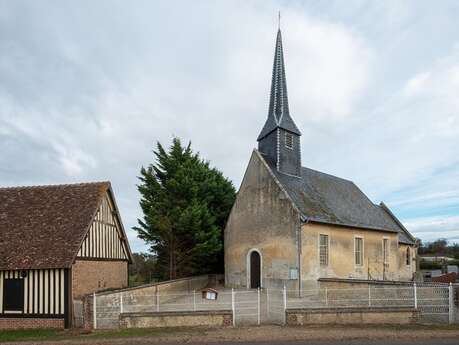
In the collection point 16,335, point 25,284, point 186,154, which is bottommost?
point 16,335

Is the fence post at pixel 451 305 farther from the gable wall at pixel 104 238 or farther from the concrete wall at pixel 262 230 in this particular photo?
the gable wall at pixel 104 238

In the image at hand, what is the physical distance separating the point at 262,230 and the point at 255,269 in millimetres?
2260

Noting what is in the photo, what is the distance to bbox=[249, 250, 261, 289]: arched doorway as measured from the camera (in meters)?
23.3

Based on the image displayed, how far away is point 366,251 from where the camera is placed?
2531 centimetres

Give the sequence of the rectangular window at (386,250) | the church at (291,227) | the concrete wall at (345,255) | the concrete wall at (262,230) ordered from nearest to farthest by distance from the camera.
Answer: the concrete wall at (345,255) → the church at (291,227) → the concrete wall at (262,230) → the rectangular window at (386,250)

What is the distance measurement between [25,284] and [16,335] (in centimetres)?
220

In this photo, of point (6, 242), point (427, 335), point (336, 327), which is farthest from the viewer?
point (6, 242)

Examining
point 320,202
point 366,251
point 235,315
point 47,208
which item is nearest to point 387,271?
point 366,251

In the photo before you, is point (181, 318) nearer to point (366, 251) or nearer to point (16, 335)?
point (16, 335)

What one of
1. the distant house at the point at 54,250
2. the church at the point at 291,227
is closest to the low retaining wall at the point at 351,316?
the church at the point at 291,227

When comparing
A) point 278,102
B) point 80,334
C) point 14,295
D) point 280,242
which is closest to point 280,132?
point 278,102

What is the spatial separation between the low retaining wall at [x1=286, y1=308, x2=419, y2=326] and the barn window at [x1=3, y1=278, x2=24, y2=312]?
394 inches

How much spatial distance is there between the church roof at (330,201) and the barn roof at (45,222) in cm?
970

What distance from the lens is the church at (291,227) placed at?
845 inches
